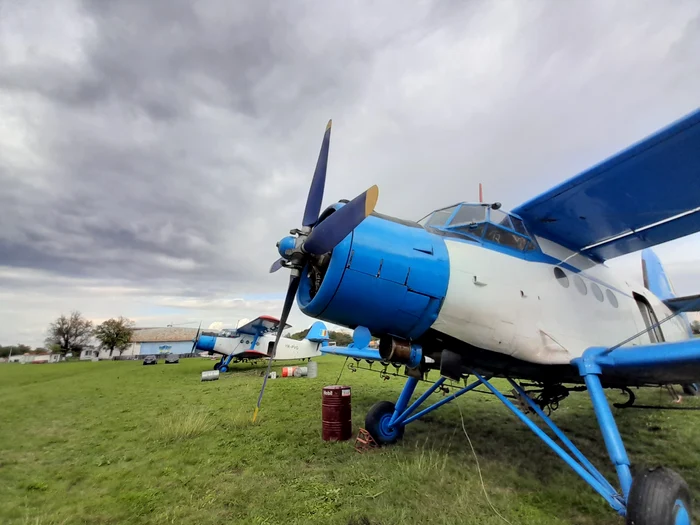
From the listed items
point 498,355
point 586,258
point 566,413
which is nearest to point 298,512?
point 498,355

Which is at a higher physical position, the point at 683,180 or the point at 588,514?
the point at 683,180

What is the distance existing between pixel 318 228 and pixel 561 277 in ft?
11.8

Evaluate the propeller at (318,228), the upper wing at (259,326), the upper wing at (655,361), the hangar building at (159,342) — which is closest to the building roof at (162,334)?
the hangar building at (159,342)

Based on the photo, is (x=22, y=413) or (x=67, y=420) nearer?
(x=67, y=420)

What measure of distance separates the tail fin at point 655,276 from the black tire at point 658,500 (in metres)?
9.37

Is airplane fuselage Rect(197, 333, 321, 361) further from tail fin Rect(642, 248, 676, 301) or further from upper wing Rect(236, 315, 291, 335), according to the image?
tail fin Rect(642, 248, 676, 301)

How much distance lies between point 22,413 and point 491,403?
42.9 ft

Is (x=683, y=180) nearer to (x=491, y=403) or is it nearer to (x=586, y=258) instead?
(x=586, y=258)

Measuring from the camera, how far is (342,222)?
134 inches

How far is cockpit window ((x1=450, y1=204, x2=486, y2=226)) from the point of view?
4.68 metres

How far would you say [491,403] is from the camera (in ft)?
34.6

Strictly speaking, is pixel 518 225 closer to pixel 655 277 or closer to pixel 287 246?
pixel 287 246

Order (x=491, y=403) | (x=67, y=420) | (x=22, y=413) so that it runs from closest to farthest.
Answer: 1. (x=67, y=420)
2. (x=22, y=413)
3. (x=491, y=403)

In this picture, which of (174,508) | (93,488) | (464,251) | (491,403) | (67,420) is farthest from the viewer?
(491,403)
